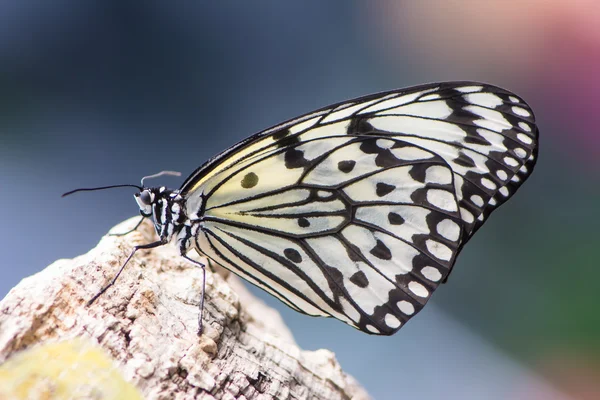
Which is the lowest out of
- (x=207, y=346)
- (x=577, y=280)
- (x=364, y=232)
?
(x=207, y=346)

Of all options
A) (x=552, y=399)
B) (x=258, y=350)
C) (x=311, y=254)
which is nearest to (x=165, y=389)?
(x=258, y=350)

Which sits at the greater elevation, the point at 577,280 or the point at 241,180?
the point at 577,280

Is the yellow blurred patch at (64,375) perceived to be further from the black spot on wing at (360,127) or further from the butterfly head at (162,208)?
the black spot on wing at (360,127)

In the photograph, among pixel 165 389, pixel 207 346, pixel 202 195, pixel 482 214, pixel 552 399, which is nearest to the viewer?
pixel 165 389

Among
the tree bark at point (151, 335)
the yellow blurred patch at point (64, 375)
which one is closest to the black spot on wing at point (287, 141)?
the tree bark at point (151, 335)

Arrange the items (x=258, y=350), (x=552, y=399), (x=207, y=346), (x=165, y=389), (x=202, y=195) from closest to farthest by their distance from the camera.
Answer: (x=165, y=389), (x=207, y=346), (x=258, y=350), (x=202, y=195), (x=552, y=399)

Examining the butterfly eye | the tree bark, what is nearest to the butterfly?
the butterfly eye

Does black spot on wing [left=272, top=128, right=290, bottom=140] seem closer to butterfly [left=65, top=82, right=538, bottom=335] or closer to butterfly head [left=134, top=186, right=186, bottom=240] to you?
butterfly [left=65, top=82, right=538, bottom=335]

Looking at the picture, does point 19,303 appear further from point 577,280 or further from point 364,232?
point 577,280
